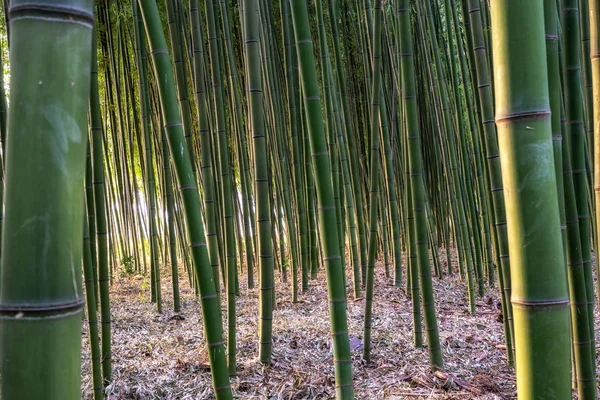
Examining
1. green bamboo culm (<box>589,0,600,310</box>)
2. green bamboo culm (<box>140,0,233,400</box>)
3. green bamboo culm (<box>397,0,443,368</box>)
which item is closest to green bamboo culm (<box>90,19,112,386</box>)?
green bamboo culm (<box>140,0,233,400</box>)

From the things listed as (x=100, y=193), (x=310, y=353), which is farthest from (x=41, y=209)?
(x=310, y=353)

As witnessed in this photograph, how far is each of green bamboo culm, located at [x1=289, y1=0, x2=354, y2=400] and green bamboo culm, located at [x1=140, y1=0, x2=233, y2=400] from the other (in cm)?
30

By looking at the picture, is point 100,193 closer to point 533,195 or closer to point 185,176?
point 185,176

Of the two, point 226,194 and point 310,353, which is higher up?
point 226,194

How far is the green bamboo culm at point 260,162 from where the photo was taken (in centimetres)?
175

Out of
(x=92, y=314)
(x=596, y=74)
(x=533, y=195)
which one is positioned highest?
(x=596, y=74)

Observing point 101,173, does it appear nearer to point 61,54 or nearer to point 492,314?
point 61,54

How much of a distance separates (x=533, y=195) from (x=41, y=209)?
52 centimetres

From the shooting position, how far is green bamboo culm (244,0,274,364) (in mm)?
1747

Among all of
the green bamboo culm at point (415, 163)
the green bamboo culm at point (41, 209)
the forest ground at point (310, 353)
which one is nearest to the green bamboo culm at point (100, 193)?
the forest ground at point (310, 353)

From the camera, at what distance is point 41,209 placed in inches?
19.9

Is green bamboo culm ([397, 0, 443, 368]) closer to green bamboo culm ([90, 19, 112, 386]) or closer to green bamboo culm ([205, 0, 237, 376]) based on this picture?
green bamboo culm ([205, 0, 237, 376])

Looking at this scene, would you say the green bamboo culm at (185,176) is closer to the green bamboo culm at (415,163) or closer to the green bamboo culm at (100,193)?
the green bamboo culm at (100,193)

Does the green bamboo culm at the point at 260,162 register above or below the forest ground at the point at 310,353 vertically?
above
